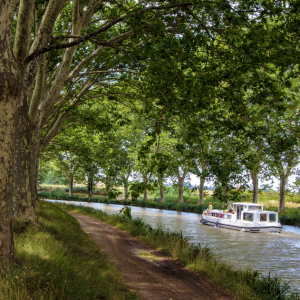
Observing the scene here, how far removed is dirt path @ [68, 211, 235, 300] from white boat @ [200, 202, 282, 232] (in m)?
14.9

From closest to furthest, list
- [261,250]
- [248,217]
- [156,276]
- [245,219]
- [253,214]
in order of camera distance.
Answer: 1. [156,276]
2. [261,250]
3. [253,214]
4. [248,217]
5. [245,219]

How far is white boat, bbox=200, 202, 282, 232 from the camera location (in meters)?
24.8

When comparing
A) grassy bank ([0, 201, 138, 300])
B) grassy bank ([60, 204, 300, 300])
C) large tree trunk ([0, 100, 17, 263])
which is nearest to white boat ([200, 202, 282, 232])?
grassy bank ([60, 204, 300, 300])

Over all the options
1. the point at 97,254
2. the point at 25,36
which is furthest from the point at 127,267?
the point at 25,36

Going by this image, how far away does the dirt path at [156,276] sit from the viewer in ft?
→ 25.3

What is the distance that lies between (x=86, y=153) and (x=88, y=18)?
1306 cm

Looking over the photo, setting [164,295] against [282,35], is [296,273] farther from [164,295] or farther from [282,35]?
[282,35]

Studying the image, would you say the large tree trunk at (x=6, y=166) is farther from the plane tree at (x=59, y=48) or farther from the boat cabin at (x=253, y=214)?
the boat cabin at (x=253, y=214)

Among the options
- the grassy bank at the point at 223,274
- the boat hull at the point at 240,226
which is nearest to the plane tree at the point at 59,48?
the grassy bank at the point at 223,274

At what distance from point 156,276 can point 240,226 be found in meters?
18.5

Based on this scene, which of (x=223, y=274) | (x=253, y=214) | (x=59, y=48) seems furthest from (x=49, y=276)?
(x=253, y=214)

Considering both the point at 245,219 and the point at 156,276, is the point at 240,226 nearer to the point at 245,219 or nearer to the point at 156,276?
the point at 245,219

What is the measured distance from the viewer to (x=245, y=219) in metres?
26.3

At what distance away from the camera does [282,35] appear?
22.2 ft
